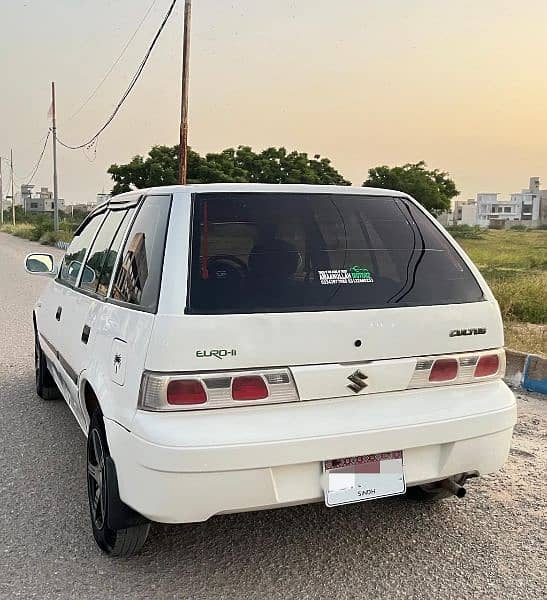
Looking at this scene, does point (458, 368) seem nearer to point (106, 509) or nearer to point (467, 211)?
point (106, 509)

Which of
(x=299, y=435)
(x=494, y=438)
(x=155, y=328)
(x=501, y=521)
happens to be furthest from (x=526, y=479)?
(x=155, y=328)

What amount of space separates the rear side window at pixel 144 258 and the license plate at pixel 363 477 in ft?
3.25

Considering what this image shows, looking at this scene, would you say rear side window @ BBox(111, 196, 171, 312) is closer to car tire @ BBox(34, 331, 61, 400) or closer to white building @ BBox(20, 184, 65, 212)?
car tire @ BBox(34, 331, 61, 400)

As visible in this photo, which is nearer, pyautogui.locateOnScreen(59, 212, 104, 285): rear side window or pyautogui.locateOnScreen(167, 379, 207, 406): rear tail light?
pyautogui.locateOnScreen(167, 379, 207, 406): rear tail light

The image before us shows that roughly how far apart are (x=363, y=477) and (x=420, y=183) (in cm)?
6352

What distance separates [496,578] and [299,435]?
1115 millimetres

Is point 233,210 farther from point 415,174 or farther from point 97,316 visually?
point 415,174

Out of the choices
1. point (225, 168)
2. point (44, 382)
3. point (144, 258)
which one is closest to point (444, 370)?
point (144, 258)

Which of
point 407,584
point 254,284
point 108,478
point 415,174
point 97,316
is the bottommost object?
point 407,584

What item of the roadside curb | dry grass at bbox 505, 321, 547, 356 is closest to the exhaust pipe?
the roadside curb

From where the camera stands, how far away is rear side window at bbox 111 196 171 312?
110 inches

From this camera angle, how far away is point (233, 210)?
3.01 metres

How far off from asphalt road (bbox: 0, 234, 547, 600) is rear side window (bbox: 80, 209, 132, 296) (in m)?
1.17

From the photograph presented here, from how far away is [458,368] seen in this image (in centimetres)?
297
